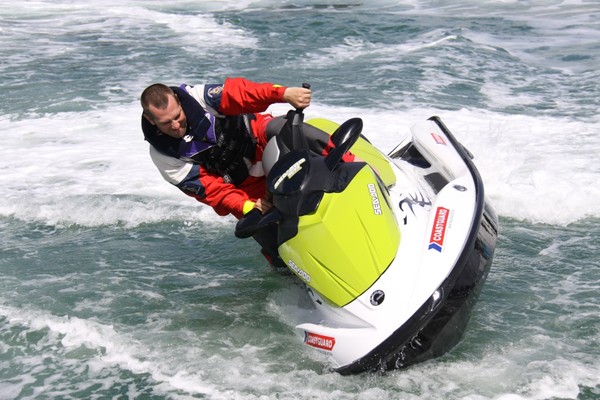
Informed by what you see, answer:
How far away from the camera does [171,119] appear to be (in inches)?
153

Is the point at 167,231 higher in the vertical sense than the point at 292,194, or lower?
lower

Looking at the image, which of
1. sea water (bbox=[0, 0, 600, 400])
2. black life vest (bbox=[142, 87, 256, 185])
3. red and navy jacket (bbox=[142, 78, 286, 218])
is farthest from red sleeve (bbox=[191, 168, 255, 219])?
sea water (bbox=[0, 0, 600, 400])

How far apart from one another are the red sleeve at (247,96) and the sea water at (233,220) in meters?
1.10

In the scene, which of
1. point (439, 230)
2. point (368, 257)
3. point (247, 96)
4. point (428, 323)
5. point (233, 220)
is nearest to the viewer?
point (428, 323)

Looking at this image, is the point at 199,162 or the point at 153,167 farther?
the point at 153,167

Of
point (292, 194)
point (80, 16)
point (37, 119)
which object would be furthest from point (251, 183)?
point (80, 16)

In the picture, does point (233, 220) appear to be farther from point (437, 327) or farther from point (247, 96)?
point (437, 327)

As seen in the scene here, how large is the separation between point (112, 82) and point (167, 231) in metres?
5.15

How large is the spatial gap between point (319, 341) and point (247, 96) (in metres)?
1.25

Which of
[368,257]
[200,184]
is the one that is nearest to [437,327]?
[368,257]

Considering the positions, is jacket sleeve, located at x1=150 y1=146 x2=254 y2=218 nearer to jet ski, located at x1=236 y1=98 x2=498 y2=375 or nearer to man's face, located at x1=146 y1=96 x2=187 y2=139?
man's face, located at x1=146 y1=96 x2=187 y2=139

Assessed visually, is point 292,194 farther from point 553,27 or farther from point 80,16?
point 80,16

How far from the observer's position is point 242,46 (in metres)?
12.4

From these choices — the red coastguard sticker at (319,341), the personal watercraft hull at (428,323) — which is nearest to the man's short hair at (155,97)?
the personal watercraft hull at (428,323)
